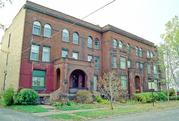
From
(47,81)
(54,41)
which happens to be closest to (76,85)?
(47,81)

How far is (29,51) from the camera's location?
24969 millimetres

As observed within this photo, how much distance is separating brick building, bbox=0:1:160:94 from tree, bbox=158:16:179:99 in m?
7.03

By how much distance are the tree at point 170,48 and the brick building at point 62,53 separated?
23.1 ft

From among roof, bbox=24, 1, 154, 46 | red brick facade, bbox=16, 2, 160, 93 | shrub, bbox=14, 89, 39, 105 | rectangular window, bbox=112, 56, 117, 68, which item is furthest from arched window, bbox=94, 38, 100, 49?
shrub, bbox=14, 89, 39, 105

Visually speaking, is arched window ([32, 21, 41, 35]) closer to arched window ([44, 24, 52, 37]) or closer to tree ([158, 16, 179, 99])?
arched window ([44, 24, 52, 37])

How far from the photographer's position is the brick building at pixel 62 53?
24.8 m

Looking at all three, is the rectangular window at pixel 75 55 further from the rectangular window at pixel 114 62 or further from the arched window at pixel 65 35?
the rectangular window at pixel 114 62

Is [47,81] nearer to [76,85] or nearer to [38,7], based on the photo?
[76,85]

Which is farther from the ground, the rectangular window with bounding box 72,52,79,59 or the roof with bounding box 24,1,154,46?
the roof with bounding box 24,1,154,46

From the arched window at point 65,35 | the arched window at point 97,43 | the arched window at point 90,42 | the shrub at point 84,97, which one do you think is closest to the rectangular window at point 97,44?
the arched window at point 97,43

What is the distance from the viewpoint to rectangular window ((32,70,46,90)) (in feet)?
81.1

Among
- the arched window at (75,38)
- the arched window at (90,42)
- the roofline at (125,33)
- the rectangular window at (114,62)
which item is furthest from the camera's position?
the roofline at (125,33)

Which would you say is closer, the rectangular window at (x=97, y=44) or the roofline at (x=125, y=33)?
the rectangular window at (x=97, y=44)

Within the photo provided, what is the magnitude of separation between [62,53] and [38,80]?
221 inches
